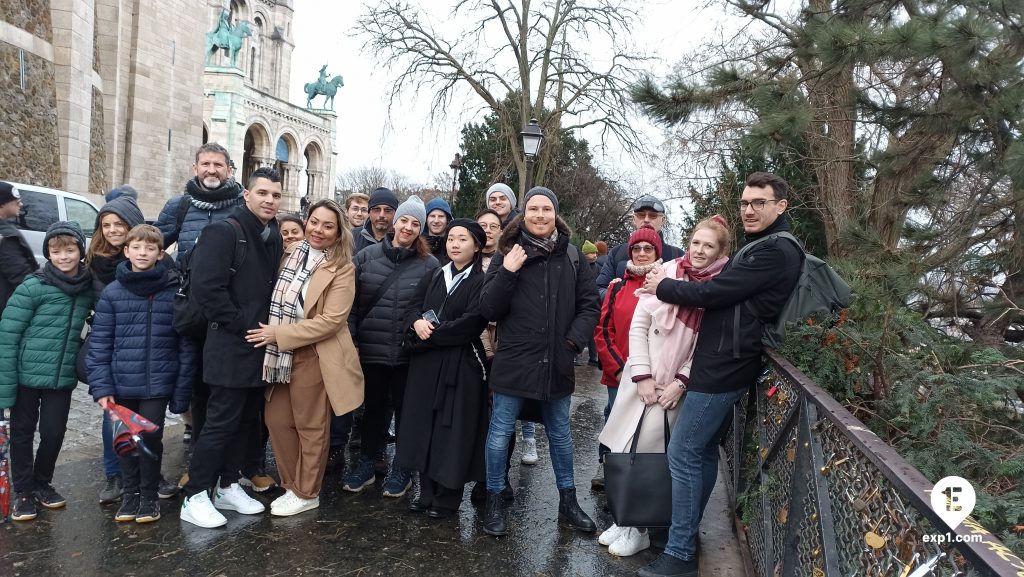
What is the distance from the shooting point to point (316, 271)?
4164mm

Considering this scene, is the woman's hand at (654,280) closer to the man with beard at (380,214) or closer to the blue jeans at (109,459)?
the man with beard at (380,214)

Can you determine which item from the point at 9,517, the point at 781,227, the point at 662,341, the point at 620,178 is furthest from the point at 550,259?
the point at 620,178

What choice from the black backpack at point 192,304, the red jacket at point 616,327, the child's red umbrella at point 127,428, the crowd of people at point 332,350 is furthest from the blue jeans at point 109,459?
the red jacket at point 616,327

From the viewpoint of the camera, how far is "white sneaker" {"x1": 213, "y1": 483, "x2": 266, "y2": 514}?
4.02m

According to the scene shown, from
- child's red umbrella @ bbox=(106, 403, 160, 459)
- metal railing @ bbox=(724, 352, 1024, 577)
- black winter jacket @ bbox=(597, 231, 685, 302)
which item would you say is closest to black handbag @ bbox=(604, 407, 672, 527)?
metal railing @ bbox=(724, 352, 1024, 577)

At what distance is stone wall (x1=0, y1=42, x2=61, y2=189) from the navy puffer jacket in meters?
11.0

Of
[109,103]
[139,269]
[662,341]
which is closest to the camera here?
[662,341]

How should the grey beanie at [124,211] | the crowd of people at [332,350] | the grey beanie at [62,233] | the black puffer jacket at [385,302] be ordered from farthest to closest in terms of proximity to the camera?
the black puffer jacket at [385,302]
the grey beanie at [124,211]
the grey beanie at [62,233]
the crowd of people at [332,350]

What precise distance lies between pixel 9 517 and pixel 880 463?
4369 millimetres

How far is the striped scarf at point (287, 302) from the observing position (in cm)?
398

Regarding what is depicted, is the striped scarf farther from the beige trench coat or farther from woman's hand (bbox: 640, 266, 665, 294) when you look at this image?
woman's hand (bbox: 640, 266, 665, 294)

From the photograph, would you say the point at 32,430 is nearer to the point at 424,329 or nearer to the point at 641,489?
the point at 424,329

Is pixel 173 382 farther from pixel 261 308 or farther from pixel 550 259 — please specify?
pixel 550 259

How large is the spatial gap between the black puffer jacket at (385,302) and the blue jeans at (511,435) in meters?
0.88
